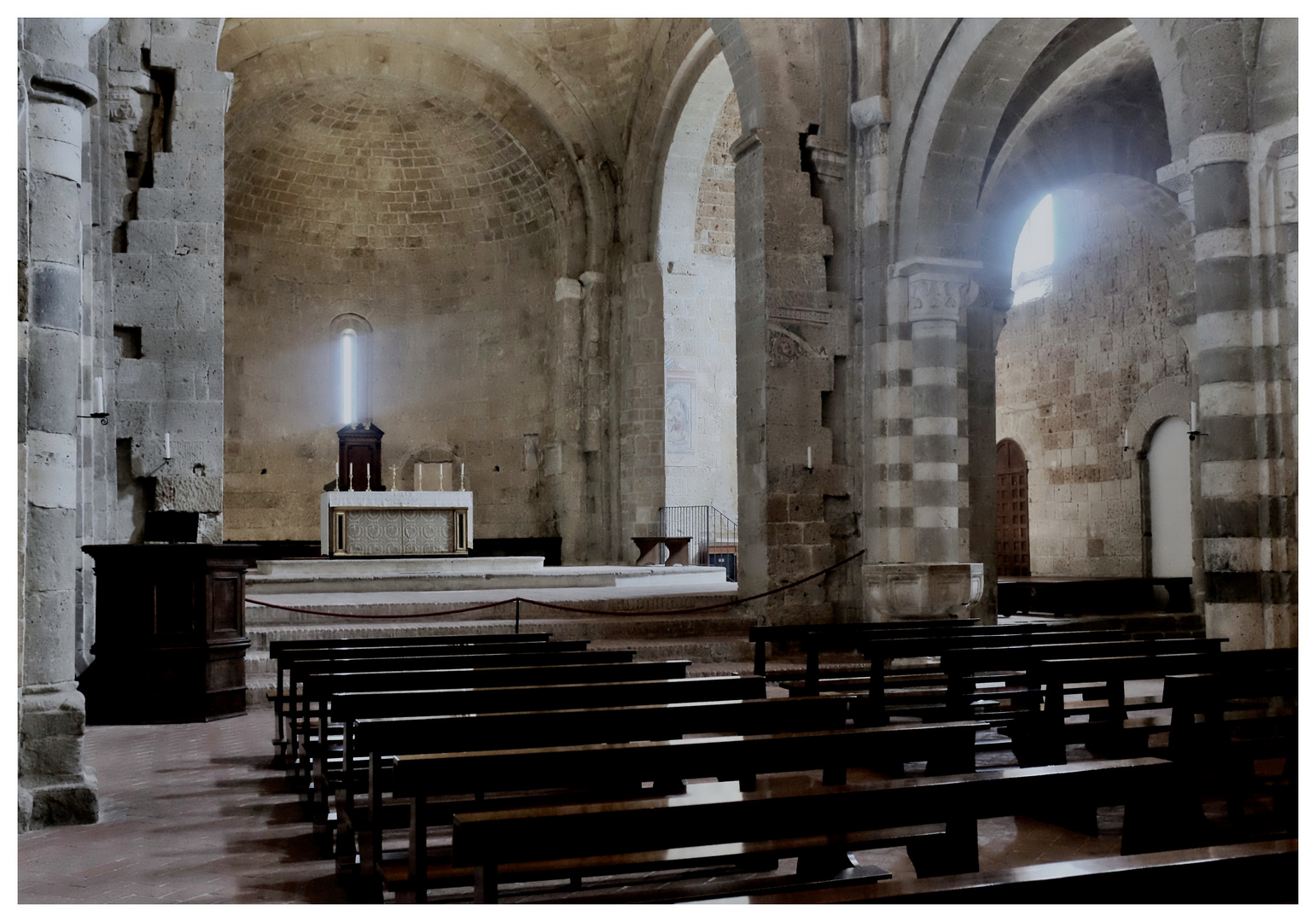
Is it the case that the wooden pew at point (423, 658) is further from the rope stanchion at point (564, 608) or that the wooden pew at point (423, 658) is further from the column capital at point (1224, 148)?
the column capital at point (1224, 148)

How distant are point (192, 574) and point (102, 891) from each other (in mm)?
4562

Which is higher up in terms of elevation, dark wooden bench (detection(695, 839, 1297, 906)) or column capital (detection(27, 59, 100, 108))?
column capital (detection(27, 59, 100, 108))

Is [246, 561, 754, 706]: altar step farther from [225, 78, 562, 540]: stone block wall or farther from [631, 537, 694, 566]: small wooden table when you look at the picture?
[225, 78, 562, 540]: stone block wall

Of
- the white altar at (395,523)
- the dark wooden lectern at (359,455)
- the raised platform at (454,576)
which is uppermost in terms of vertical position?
the dark wooden lectern at (359,455)

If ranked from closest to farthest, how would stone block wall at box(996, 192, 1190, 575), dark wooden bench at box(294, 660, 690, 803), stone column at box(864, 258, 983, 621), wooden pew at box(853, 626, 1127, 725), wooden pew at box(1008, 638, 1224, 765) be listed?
dark wooden bench at box(294, 660, 690, 803), wooden pew at box(1008, 638, 1224, 765), wooden pew at box(853, 626, 1127, 725), stone column at box(864, 258, 983, 621), stone block wall at box(996, 192, 1190, 575)

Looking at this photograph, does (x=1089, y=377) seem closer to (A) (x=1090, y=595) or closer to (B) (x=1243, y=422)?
(A) (x=1090, y=595)

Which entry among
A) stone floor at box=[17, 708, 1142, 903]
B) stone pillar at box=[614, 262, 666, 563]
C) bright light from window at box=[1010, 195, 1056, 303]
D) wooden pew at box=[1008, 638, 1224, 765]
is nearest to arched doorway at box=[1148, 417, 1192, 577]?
bright light from window at box=[1010, 195, 1056, 303]

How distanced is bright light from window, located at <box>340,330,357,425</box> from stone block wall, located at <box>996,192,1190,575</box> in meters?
12.1

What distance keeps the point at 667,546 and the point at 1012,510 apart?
6311 mm

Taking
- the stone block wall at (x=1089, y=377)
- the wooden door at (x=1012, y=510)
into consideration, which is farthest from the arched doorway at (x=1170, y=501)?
the wooden door at (x=1012, y=510)

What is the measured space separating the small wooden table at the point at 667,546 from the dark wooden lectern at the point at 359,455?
17.6ft

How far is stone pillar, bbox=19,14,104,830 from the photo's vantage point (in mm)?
5160

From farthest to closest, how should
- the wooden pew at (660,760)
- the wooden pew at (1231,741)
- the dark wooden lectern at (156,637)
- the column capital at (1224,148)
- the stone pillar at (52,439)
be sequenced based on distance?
the dark wooden lectern at (156,637)
the column capital at (1224,148)
the stone pillar at (52,439)
the wooden pew at (1231,741)
the wooden pew at (660,760)

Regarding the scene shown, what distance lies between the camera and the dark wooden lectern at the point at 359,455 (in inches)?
786
